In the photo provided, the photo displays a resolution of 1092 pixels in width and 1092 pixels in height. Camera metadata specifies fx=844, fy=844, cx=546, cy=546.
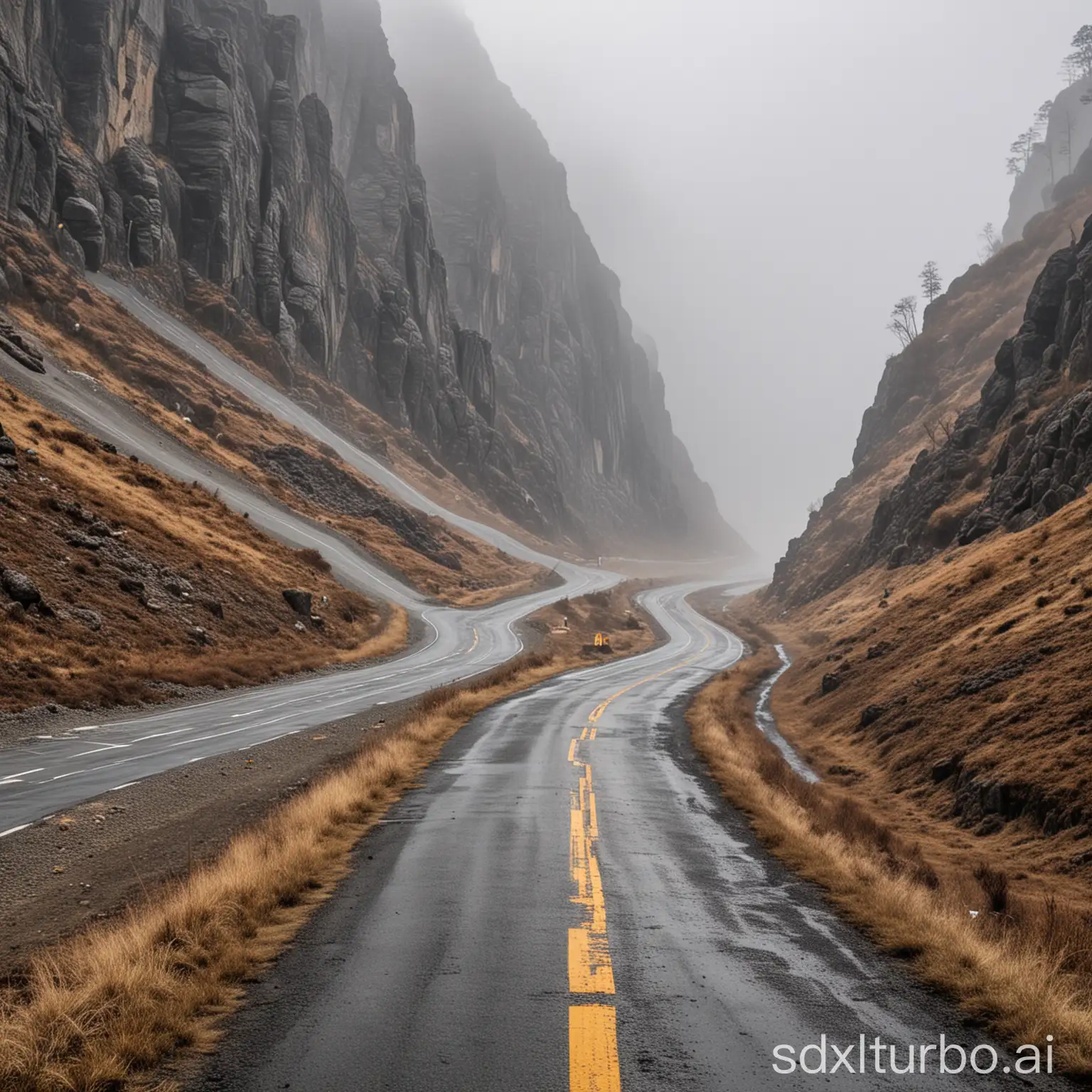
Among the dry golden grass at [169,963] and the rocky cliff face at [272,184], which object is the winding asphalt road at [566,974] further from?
the rocky cliff face at [272,184]

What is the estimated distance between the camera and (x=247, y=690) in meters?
29.7

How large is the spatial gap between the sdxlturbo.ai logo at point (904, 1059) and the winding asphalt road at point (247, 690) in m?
11.8

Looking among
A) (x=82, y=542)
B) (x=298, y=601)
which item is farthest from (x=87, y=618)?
(x=298, y=601)

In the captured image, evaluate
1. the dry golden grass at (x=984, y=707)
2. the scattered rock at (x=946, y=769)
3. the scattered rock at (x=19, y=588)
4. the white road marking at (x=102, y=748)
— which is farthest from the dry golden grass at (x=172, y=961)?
the scattered rock at (x=19, y=588)

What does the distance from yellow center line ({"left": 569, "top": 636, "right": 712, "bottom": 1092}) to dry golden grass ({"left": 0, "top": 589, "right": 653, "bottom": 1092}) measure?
2.42 m

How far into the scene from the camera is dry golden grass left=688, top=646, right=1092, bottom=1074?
601 cm

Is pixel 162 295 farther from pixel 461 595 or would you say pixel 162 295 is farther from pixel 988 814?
pixel 988 814

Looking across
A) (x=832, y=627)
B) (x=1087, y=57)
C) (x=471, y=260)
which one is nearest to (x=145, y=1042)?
(x=832, y=627)

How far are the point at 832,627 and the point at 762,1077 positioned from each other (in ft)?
170

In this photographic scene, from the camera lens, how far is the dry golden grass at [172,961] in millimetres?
4977

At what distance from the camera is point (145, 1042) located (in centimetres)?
523

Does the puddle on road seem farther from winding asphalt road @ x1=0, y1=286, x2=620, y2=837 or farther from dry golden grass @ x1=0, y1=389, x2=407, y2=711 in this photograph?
dry golden grass @ x1=0, y1=389, x2=407, y2=711

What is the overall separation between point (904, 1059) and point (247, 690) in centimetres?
2741

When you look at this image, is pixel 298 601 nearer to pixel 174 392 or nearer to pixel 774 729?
pixel 774 729
